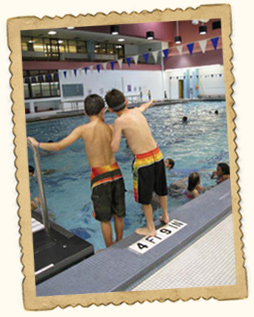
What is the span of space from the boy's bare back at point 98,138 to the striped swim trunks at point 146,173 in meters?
0.23

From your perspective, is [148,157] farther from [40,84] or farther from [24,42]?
[24,42]

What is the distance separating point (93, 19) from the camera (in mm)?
1706

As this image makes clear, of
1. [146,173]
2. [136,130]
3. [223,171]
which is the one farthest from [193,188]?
[136,130]

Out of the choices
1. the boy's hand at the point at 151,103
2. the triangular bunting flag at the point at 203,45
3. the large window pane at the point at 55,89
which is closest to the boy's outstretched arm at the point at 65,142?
the large window pane at the point at 55,89

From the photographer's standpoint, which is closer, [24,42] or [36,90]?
[24,42]

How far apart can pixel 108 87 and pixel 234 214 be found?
1.19 meters

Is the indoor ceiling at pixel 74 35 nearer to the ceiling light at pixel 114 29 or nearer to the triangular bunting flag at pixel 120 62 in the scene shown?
the ceiling light at pixel 114 29

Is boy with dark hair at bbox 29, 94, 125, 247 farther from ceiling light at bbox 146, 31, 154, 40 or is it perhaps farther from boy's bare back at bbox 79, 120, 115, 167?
ceiling light at bbox 146, 31, 154, 40

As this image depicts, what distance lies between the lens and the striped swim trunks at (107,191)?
81.2 inches

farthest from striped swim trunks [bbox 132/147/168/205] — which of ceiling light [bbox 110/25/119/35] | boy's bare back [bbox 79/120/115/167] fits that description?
ceiling light [bbox 110/25/119/35]

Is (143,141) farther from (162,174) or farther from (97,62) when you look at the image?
(97,62)

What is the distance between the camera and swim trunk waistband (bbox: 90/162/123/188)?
6.70ft

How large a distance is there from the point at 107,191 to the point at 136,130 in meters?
0.49

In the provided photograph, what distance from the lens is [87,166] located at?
2.37 m
